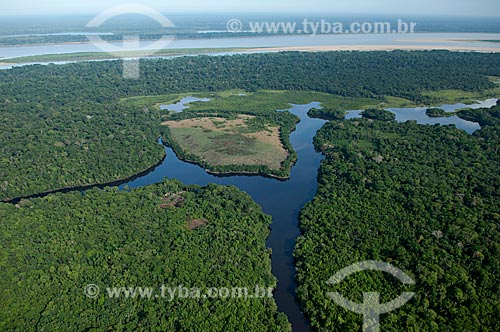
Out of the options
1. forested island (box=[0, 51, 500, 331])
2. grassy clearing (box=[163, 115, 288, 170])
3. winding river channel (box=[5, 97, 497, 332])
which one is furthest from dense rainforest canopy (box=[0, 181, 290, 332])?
grassy clearing (box=[163, 115, 288, 170])

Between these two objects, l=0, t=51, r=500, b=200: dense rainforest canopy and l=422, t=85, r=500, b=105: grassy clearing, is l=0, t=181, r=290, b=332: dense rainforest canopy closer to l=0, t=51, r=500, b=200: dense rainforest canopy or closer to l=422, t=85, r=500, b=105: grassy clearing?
l=0, t=51, r=500, b=200: dense rainforest canopy

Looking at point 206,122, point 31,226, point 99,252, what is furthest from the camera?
point 206,122

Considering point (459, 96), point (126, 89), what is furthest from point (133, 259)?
point (459, 96)

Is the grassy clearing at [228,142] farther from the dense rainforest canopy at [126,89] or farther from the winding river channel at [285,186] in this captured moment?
the dense rainforest canopy at [126,89]

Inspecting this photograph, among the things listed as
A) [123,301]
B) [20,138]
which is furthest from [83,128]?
[123,301]

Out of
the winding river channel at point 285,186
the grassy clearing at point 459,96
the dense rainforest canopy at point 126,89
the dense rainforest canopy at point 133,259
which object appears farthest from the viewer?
the grassy clearing at point 459,96

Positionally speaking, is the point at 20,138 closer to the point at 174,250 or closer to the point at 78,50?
the point at 174,250

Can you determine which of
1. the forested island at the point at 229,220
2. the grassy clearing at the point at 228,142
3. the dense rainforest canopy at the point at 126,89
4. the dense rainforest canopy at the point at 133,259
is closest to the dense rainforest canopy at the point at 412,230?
the forested island at the point at 229,220

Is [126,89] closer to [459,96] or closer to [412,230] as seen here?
[459,96]
